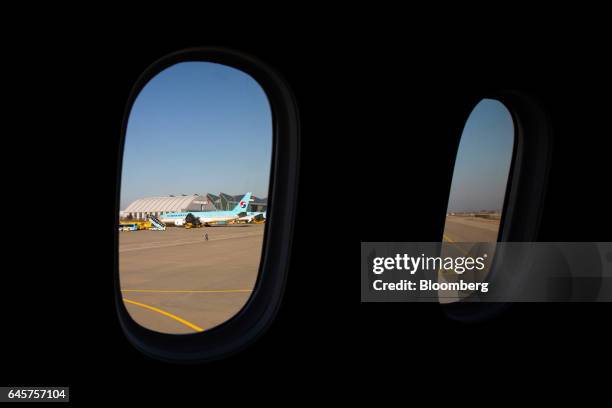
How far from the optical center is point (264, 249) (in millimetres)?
2408

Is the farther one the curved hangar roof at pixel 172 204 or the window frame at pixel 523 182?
the curved hangar roof at pixel 172 204

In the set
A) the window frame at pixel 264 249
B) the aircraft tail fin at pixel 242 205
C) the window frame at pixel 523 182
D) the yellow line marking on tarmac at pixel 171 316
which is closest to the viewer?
the window frame at pixel 264 249

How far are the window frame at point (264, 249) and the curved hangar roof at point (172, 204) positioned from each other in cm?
2228

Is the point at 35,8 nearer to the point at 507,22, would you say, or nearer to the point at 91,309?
the point at 91,309

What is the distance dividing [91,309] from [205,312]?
10.9 ft

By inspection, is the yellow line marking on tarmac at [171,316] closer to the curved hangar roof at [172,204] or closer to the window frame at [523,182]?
the window frame at [523,182]

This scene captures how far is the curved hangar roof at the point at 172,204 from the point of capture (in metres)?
24.2

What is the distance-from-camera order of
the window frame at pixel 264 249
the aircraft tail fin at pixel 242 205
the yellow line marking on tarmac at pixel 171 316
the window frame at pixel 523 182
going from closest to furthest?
the window frame at pixel 264 249, the window frame at pixel 523 182, the yellow line marking on tarmac at pixel 171 316, the aircraft tail fin at pixel 242 205

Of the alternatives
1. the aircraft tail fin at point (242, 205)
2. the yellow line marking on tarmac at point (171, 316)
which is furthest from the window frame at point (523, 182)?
the aircraft tail fin at point (242, 205)

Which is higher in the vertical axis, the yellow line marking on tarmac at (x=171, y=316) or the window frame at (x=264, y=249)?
the window frame at (x=264, y=249)

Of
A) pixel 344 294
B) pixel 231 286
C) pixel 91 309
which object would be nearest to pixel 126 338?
pixel 91 309

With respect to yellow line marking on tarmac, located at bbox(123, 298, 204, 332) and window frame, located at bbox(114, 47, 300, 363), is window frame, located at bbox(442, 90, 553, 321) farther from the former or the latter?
yellow line marking on tarmac, located at bbox(123, 298, 204, 332)

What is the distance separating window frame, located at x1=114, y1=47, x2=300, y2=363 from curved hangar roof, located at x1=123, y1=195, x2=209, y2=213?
22.3 metres

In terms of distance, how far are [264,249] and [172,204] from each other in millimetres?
24453
